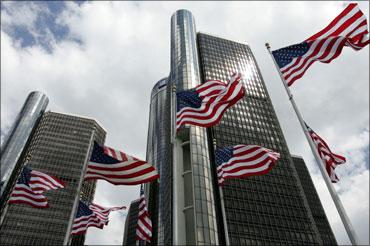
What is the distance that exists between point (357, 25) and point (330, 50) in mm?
1899

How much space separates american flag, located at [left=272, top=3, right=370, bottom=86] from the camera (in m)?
18.0

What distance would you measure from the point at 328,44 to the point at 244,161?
9.86 m

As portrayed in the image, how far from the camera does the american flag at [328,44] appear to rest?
709 inches

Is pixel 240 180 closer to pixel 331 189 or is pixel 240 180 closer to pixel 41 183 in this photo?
pixel 41 183

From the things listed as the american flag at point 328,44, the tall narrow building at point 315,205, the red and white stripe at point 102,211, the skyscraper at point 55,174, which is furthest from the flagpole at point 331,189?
the skyscraper at point 55,174

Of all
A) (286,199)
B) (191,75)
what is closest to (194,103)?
(191,75)

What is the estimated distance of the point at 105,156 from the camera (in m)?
21.5

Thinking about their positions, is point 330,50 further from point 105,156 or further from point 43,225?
point 43,225

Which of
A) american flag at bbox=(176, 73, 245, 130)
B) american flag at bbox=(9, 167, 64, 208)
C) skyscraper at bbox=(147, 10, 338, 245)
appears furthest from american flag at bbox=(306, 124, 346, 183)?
skyscraper at bbox=(147, 10, 338, 245)

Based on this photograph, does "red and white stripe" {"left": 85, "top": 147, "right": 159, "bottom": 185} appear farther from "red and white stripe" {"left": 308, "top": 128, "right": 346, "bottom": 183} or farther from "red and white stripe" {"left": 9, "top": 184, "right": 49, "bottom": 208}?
"red and white stripe" {"left": 308, "top": 128, "right": 346, "bottom": 183}

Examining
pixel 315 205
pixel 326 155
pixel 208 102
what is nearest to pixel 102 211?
pixel 208 102

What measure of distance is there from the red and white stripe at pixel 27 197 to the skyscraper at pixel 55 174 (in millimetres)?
126480

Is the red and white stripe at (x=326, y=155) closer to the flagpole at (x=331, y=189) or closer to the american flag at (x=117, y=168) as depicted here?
the flagpole at (x=331, y=189)

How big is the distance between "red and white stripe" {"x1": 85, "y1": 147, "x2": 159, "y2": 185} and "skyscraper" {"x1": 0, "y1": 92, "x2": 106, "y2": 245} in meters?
136
